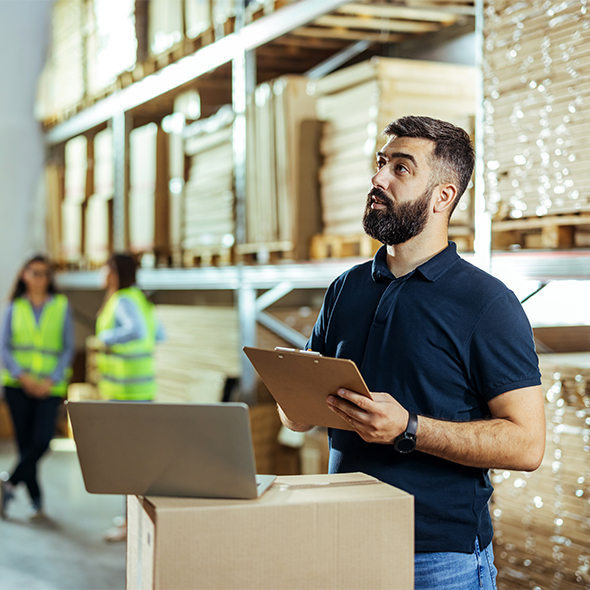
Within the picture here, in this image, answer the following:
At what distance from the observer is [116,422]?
1715 millimetres

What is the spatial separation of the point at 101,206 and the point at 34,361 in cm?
260

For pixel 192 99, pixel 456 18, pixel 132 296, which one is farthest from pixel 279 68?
pixel 132 296

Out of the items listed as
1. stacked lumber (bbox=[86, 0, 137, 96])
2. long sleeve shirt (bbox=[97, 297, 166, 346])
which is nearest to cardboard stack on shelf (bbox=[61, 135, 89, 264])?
stacked lumber (bbox=[86, 0, 137, 96])

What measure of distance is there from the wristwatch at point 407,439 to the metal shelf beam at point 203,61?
356cm

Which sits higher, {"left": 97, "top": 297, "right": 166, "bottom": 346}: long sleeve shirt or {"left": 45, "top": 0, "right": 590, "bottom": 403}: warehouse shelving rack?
{"left": 45, "top": 0, "right": 590, "bottom": 403}: warehouse shelving rack

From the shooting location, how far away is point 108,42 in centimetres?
871

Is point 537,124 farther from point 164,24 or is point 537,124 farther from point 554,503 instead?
point 164,24

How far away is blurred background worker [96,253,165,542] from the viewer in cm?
580

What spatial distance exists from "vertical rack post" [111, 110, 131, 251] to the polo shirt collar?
20.3ft

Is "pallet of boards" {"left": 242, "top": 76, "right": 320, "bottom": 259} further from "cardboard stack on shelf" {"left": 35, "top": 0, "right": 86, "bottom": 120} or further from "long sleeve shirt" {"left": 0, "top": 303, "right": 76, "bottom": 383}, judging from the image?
"cardboard stack on shelf" {"left": 35, "top": 0, "right": 86, "bottom": 120}

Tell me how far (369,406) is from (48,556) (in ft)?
14.2

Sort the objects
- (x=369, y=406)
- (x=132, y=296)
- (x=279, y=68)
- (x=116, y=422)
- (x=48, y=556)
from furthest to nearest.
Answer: (x=279, y=68), (x=132, y=296), (x=48, y=556), (x=369, y=406), (x=116, y=422)

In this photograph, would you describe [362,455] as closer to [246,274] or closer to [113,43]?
[246,274]

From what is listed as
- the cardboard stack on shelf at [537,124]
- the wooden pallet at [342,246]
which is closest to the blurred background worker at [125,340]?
the wooden pallet at [342,246]
